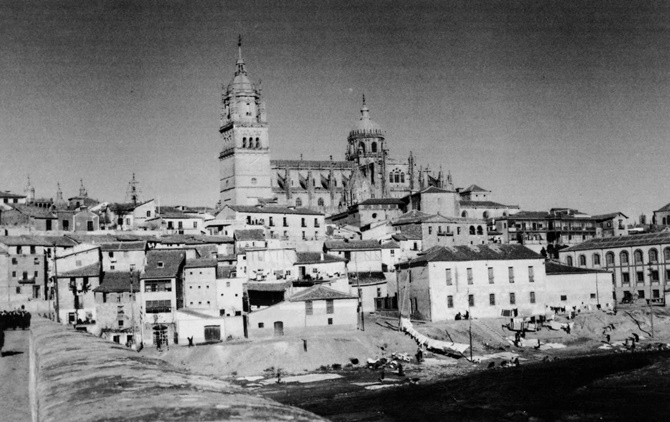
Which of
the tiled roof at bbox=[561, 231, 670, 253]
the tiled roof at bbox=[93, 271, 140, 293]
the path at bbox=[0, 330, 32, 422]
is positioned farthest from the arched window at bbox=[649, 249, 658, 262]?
the path at bbox=[0, 330, 32, 422]

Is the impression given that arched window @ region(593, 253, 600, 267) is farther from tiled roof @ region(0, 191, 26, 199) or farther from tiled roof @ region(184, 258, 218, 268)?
tiled roof @ region(0, 191, 26, 199)

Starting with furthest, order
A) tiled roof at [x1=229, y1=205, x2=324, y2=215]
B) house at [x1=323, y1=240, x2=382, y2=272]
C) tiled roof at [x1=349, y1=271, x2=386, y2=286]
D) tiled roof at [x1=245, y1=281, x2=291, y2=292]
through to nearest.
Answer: tiled roof at [x1=229, y1=205, x2=324, y2=215] → house at [x1=323, y1=240, x2=382, y2=272] → tiled roof at [x1=349, y1=271, x2=386, y2=286] → tiled roof at [x1=245, y1=281, x2=291, y2=292]

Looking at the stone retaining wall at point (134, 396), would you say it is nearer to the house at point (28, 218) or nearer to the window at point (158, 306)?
the window at point (158, 306)

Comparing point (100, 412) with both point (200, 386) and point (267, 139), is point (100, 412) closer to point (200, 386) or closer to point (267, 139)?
point (200, 386)

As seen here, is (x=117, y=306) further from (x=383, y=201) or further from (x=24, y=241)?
(x=383, y=201)

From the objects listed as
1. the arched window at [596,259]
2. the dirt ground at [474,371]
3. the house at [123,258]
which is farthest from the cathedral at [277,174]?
the dirt ground at [474,371]

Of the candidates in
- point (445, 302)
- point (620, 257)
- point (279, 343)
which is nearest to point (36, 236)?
point (279, 343)
